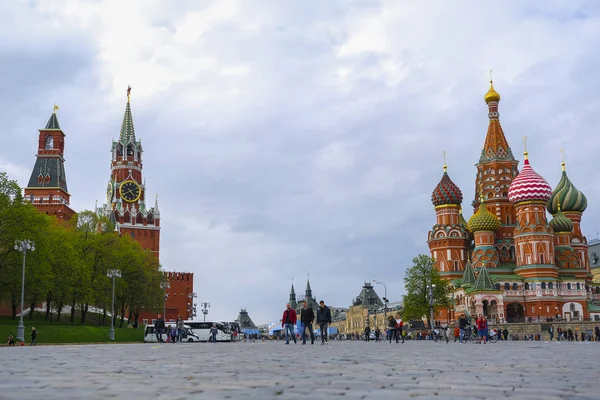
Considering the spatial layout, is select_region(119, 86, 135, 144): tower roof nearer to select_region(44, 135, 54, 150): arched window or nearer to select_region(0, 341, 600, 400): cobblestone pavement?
select_region(44, 135, 54, 150): arched window

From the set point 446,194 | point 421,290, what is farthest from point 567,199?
point 421,290

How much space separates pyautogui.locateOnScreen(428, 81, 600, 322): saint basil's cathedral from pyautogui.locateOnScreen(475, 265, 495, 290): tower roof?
0.45 feet

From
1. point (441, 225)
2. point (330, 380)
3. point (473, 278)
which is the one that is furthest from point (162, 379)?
point (441, 225)

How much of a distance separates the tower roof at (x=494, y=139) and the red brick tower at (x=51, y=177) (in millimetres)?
72553

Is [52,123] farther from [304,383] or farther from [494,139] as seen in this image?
[304,383]

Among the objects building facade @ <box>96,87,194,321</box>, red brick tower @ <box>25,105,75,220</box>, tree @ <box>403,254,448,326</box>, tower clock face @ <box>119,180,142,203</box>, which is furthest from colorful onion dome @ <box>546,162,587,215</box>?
red brick tower @ <box>25,105,75,220</box>

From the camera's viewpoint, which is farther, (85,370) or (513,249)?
(513,249)

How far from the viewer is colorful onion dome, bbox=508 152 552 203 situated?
3915 inches

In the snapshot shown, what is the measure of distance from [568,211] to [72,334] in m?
83.8

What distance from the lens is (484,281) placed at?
9538 centimetres

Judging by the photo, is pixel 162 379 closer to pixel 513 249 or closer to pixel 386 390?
pixel 386 390

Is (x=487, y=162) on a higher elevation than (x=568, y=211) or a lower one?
higher

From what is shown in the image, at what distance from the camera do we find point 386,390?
7.36 meters

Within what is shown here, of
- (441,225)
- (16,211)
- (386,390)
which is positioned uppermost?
(441,225)
